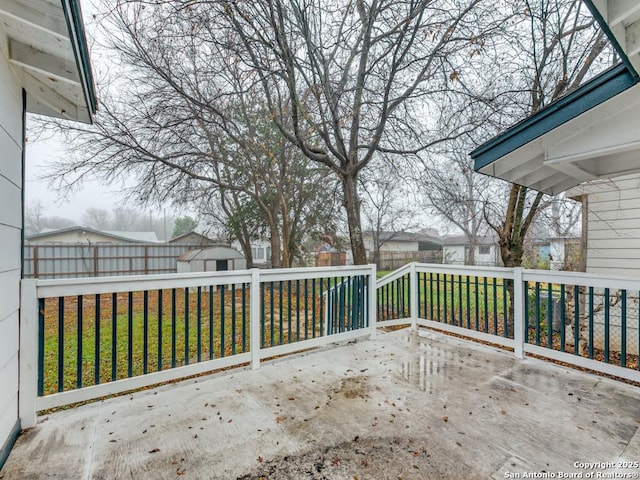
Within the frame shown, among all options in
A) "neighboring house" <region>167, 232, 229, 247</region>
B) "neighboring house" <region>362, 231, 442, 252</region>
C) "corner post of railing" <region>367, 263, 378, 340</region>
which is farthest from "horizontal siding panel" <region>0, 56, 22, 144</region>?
"neighboring house" <region>362, 231, 442, 252</region>

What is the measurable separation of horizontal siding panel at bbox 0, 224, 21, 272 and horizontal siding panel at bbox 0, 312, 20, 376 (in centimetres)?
32

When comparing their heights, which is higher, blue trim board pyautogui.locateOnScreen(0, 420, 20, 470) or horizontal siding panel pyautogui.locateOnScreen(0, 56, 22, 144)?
horizontal siding panel pyautogui.locateOnScreen(0, 56, 22, 144)

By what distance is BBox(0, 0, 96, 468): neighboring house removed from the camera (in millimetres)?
1607

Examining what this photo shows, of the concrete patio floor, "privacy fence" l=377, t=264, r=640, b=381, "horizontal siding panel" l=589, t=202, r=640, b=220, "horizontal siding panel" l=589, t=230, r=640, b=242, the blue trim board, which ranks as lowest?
the concrete patio floor

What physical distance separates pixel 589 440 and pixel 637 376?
120cm

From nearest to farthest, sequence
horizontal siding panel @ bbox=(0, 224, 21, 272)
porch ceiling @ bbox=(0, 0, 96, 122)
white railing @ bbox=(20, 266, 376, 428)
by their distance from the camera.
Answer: porch ceiling @ bbox=(0, 0, 96, 122) < horizontal siding panel @ bbox=(0, 224, 21, 272) < white railing @ bbox=(20, 266, 376, 428)

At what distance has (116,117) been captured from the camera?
666cm

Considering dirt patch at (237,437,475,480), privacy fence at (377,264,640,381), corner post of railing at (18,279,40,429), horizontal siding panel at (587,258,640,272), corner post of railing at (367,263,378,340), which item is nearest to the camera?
dirt patch at (237,437,475,480)

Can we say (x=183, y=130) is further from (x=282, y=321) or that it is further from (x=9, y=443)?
(x=9, y=443)

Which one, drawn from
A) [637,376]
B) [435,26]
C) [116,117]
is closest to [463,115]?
[435,26]

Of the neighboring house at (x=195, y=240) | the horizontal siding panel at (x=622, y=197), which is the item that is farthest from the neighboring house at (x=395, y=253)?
the horizontal siding panel at (x=622, y=197)

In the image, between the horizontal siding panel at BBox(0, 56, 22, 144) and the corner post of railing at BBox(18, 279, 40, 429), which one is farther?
A: the corner post of railing at BBox(18, 279, 40, 429)

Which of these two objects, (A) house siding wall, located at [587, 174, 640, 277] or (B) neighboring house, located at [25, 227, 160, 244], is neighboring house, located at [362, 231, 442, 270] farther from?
(B) neighboring house, located at [25, 227, 160, 244]

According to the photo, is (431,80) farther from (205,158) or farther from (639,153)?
(205,158)
